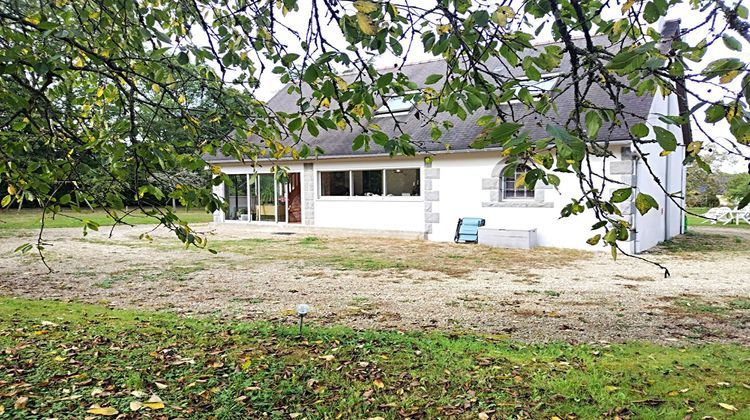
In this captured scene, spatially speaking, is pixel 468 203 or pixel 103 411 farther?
pixel 468 203

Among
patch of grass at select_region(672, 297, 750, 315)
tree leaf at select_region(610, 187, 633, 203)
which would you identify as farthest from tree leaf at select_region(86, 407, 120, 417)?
patch of grass at select_region(672, 297, 750, 315)

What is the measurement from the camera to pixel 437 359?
376 centimetres

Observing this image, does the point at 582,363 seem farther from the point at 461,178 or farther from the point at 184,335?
the point at 461,178

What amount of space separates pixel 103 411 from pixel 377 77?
2443mm

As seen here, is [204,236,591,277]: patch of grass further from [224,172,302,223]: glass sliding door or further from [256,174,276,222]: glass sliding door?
[256,174,276,222]: glass sliding door

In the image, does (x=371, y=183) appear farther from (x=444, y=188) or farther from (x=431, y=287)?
(x=431, y=287)

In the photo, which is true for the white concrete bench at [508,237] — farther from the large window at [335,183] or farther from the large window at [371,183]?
the large window at [335,183]

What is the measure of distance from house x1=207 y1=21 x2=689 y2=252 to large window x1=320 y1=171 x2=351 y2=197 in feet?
0.11

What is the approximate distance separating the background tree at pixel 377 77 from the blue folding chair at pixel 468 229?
10306mm

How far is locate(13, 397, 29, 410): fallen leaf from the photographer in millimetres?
2825

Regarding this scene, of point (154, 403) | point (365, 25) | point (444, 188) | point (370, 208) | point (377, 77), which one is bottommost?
point (154, 403)

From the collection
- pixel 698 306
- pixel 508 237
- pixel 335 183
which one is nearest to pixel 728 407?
pixel 698 306

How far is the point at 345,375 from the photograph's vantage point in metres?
3.43

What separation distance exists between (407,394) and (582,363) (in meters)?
1.49
